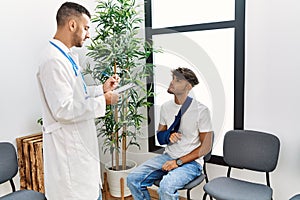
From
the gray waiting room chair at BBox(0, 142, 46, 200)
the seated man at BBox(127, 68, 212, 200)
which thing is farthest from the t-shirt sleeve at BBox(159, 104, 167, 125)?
the gray waiting room chair at BBox(0, 142, 46, 200)

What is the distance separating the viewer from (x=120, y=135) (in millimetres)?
2521

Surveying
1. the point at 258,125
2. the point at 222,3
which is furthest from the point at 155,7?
the point at 258,125

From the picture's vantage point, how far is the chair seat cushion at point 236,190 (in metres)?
1.81

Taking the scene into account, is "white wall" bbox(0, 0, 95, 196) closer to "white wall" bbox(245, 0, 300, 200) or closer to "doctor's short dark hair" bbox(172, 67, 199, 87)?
"doctor's short dark hair" bbox(172, 67, 199, 87)

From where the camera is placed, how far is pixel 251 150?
2084 millimetres

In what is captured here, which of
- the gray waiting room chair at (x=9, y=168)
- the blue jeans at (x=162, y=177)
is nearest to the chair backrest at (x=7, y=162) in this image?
the gray waiting room chair at (x=9, y=168)

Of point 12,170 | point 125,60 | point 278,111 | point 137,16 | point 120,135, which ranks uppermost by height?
point 137,16

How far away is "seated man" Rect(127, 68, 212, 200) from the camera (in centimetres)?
195

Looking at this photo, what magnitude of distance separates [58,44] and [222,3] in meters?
1.44

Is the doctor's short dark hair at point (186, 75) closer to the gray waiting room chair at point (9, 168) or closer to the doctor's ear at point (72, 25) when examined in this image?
the doctor's ear at point (72, 25)

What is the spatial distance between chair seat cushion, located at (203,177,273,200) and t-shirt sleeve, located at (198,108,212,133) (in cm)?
38

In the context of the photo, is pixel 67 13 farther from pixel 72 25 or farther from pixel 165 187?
pixel 165 187

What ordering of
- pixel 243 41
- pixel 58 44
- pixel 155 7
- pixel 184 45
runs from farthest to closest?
pixel 155 7, pixel 243 41, pixel 184 45, pixel 58 44

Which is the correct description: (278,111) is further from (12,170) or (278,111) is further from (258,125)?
(12,170)
